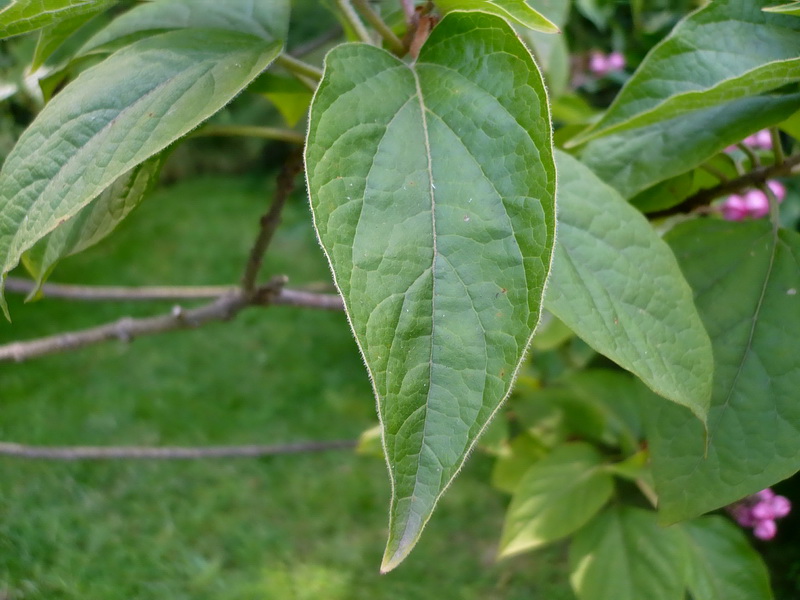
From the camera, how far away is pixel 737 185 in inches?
25.5

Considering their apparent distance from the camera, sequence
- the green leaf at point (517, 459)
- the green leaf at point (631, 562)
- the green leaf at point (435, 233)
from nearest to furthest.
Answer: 1. the green leaf at point (435, 233)
2. the green leaf at point (631, 562)
3. the green leaf at point (517, 459)

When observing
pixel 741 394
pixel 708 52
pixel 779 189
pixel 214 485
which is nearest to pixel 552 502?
pixel 741 394

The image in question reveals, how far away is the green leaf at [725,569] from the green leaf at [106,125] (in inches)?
32.4

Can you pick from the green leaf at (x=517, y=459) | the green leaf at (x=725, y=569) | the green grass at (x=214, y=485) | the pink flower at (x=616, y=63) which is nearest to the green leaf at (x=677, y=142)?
the green leaf at (x=725, y=569)

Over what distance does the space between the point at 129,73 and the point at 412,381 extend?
310 millimetres

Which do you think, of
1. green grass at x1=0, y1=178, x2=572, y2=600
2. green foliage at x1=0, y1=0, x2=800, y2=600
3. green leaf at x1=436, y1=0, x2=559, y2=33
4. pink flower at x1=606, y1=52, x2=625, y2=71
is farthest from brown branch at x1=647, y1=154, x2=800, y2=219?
pink flower at x1=606, y1=52, x2=625, y2=71

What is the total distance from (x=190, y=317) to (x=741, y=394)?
22.5 inches

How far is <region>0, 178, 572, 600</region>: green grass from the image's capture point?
1.53 m

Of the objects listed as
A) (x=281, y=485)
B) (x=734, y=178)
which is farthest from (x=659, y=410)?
(x=281, y=485)

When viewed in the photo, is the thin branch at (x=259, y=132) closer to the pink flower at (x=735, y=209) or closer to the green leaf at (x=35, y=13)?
the green leaf at (x=35, y=13)

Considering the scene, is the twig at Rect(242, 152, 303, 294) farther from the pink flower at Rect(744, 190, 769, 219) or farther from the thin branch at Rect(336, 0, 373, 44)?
the pink flower at Rect(744, 190, 769, 219)

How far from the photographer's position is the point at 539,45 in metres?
0.88

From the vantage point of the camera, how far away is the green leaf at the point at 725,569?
871mm

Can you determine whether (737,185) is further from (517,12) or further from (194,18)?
(194,18)
